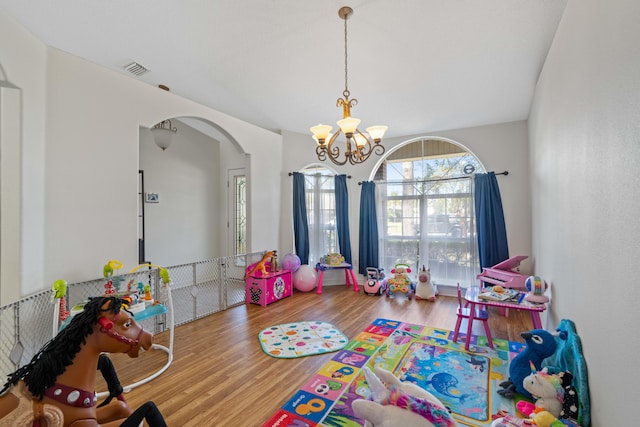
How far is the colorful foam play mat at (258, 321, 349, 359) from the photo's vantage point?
2701 millimetres

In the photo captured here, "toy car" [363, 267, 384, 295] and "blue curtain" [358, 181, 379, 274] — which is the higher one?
"blue curtain" [358, 181, 379, 274]

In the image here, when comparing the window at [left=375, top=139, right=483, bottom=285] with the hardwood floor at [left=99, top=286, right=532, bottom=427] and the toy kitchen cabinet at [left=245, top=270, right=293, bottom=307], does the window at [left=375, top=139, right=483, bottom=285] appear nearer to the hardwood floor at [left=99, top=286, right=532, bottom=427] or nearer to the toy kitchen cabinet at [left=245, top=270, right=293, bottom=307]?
the hardwood floor at [left=99, top=286, right=532, bottom=427]

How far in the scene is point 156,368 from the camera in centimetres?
242

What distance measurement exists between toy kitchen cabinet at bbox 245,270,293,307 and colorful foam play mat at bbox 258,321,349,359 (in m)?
0.81

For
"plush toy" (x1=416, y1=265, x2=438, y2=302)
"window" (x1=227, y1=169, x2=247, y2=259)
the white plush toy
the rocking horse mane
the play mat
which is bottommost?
the play mat

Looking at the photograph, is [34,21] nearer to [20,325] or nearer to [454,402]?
[20,325]

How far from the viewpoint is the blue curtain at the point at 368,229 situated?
4.99 m

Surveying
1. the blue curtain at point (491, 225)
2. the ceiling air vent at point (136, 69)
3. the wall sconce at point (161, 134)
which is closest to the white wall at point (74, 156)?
the ceiling air vent at point (136, 69)

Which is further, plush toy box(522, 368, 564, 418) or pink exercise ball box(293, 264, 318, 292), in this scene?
pink exercise ball box(293, 264, 318, 292)

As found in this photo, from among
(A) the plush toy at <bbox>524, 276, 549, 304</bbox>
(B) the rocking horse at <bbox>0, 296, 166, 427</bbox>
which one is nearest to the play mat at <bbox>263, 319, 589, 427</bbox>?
(A) the plush toy at <bbox>524, 276, 549, 304</bbox>

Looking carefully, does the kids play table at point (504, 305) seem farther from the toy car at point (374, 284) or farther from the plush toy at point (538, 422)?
the toy car at point (374, 284)

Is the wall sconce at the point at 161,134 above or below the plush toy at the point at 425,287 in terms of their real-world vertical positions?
above

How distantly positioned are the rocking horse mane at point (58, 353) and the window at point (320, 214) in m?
4.05

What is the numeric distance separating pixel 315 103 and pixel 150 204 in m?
3.21
